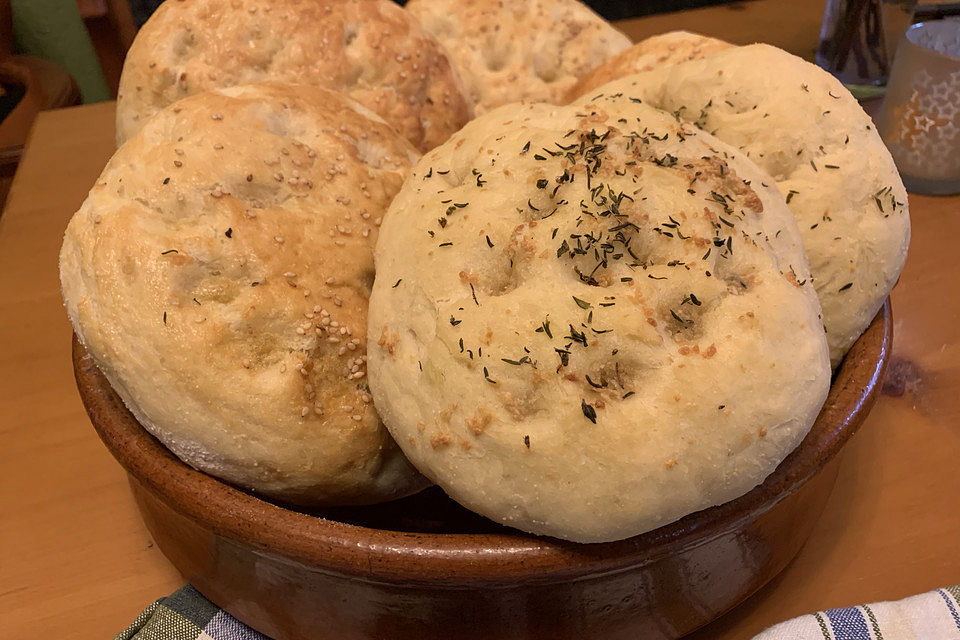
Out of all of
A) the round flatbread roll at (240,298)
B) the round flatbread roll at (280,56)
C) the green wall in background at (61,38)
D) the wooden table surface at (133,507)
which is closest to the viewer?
the round flatbread roll at (240,298)

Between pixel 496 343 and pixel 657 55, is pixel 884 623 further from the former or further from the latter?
pixel 657 55

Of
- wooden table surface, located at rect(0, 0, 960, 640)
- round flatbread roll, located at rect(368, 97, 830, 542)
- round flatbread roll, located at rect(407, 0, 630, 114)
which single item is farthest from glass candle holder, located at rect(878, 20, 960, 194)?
round flatbread roll, located at rect(368, 97, 830, 542)

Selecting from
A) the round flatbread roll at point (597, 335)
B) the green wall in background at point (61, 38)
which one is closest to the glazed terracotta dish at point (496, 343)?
the round flatbread roll at point (597, 335)

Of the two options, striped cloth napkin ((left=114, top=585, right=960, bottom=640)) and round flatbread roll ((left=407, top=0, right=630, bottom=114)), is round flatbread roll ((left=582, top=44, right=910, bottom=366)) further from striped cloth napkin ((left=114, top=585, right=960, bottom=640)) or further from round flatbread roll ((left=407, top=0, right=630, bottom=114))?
round flatbread roll ((left=407, top=0, right=630, bottom=114))

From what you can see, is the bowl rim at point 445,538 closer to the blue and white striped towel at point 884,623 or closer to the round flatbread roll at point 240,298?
the round flatbread roll at point 240,298

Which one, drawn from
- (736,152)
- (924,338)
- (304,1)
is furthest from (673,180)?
(924,338)

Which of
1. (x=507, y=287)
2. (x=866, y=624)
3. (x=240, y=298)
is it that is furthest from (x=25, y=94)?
(x=866, y=624)

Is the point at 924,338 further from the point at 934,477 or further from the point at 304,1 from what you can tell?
the point at 304,1

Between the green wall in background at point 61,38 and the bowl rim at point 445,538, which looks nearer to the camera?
the bowl rim at point 445,538
